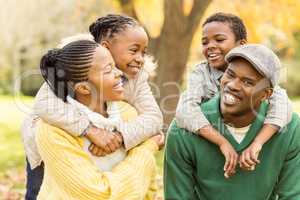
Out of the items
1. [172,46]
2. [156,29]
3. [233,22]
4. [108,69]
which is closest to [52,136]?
[108,69]

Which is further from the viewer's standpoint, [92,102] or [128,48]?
[128,48]

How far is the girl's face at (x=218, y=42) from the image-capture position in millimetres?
3984

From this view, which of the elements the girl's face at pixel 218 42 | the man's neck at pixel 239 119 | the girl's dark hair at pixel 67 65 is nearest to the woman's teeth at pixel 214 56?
the girl's face at pixel 218 42

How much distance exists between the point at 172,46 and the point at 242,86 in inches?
230

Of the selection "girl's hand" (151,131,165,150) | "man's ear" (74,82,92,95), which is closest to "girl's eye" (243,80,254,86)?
"girl's hand" (151,131,165,150)

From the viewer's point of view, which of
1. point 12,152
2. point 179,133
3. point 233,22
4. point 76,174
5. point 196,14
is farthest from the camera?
point 12,152

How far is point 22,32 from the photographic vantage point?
22844mm

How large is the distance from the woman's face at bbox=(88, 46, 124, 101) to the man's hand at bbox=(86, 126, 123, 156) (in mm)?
169

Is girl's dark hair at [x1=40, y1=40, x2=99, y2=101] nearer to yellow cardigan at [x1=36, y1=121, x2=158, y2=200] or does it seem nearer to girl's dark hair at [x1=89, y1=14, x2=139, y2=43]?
yellow cardigan at [x1=36, y1=121, x2=158, y2=200]

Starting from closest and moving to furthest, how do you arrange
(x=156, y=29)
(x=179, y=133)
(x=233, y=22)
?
(x=179, y=133)
(x=233, y=22)
(x=156, y=29)

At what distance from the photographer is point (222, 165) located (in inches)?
143

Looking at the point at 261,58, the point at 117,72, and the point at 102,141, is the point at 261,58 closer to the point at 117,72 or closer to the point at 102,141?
the point at 117,72

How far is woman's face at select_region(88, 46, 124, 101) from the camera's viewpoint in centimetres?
310

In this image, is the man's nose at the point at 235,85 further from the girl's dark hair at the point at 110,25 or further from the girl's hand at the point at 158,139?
the girl's dark hair at the point at 110,25
